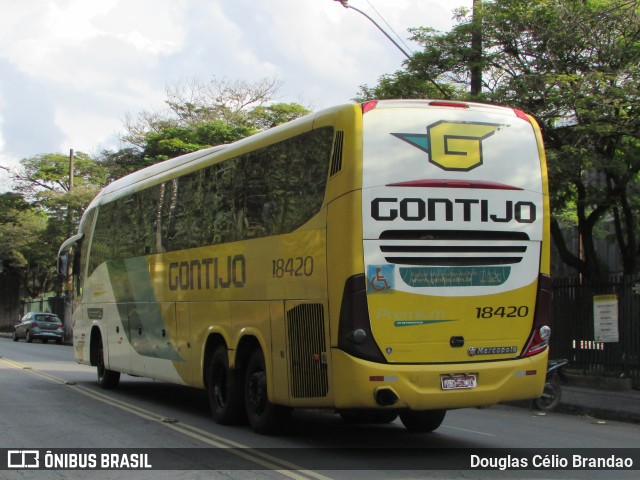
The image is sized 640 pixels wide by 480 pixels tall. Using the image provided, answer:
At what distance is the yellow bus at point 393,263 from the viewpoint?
26.2 ft

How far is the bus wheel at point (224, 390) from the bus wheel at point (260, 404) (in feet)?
0.87

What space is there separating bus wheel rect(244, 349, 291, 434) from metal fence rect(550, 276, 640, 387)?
29.7ft

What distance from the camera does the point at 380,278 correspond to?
800 cm

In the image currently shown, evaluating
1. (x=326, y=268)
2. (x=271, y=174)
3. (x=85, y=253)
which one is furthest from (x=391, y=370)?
(x=85, y=253)

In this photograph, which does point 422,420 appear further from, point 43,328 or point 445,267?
point 43,328

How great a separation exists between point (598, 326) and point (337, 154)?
10.1 metres

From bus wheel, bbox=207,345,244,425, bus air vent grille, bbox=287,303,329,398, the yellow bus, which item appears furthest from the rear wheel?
bus air vent grille, bbox=287,303,329,398

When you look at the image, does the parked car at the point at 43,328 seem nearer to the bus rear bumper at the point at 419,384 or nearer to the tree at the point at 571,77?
the tree at the point at 571,77

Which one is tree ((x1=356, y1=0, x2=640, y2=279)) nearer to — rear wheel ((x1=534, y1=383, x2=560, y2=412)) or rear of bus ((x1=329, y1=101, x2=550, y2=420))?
rear wheel ((x1=534, y1=383, x2=560, y2=412))

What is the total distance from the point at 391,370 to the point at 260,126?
3664 centimetres

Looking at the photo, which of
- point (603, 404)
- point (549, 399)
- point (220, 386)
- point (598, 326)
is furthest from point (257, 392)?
point (598, 326)

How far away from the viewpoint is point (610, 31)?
1680 centimetres

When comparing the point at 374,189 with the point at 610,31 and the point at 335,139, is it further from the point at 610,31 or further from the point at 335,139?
the point at 610,31

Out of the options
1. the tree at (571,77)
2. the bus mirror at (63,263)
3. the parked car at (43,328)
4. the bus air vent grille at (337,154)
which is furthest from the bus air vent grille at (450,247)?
the parked car at (43,328)
